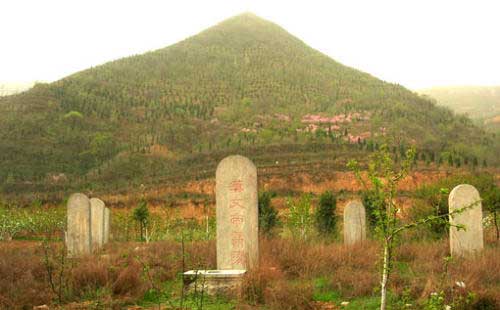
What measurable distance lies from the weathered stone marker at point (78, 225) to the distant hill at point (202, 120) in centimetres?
2598

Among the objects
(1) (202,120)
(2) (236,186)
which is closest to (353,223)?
(2) (236,186)

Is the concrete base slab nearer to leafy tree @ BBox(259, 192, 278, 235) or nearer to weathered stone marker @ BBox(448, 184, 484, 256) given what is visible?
weathered stone marker @ BBox(448, 184, 484, 256)

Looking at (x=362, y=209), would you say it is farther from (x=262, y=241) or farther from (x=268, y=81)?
(x=268, y=81)

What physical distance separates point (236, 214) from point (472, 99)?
7098 inches

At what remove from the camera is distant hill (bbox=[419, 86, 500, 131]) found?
151 meters

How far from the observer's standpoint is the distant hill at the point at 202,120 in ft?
170

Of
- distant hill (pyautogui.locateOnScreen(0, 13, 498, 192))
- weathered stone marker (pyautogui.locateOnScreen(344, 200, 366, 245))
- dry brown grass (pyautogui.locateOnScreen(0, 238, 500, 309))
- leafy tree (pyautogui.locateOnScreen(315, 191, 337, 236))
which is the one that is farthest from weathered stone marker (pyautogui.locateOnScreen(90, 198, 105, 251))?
distant hill (pyautogui.locateOnScreen(0, 13, 498, 192))

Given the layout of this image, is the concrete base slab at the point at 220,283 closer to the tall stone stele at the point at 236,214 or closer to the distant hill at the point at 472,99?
the tall stone stele at the point at 236,214

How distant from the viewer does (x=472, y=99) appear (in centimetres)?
17412

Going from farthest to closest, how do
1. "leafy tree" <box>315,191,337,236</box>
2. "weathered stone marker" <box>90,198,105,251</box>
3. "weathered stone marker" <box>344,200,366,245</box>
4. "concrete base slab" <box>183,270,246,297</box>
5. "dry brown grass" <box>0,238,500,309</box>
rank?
"leafy tree" <box>315,191,337,236</box> < "weathered stone marker" <box>90,198,105,251</box> < "weathered stone marker" <box>344,200,366,245</box> < "concrete base slab" <box>183,270,246,297</box> < "dry brown grass" <box>0,238,500,309</box>

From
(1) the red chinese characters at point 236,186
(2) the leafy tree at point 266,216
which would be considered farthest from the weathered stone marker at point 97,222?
(1) the red chinese characters at point 236,186

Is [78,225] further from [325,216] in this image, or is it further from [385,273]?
[385,273]

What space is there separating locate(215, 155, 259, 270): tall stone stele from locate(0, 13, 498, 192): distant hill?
27.8m

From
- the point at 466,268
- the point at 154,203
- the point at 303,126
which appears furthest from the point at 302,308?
the point at 303,126
